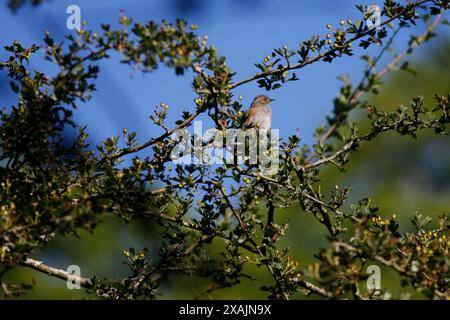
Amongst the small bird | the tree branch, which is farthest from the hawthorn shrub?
the small bird

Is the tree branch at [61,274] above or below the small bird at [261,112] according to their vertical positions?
below

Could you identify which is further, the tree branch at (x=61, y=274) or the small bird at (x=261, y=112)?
the small bird at (x=261, y=112)

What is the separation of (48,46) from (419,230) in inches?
104

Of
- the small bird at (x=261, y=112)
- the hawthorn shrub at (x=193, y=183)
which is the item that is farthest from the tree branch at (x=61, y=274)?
the small bird at (x=261, y=112)

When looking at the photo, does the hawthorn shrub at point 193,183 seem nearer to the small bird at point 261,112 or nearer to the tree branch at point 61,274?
the tree branch at point 61,274

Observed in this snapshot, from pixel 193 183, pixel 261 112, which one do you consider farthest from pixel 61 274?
pixel 261 112

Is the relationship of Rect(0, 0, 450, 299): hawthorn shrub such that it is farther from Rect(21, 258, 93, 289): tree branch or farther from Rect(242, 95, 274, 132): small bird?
Rect(242, 95, 274, 132): small bird

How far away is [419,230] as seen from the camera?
4582 mm

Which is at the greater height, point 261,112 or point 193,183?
point 261,112

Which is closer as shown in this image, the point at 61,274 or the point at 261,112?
the point at 61,274

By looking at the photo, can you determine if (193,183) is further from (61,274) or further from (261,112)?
(261,112)

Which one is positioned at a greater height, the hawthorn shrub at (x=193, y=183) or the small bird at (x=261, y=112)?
the small bird at (x=261, y=112)

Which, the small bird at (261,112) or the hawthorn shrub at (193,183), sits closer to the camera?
the hawthorn shrub at (193,183)

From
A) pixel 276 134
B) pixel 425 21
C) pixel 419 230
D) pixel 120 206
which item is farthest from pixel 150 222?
pixel 425 21
